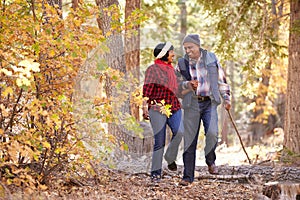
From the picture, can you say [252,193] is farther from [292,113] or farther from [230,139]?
[230,139]

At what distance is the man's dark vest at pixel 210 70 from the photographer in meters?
7.23

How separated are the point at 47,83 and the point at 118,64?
317cm

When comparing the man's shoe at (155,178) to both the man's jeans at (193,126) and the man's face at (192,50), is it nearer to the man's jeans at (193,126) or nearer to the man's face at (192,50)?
the man's jeans at (193,126)

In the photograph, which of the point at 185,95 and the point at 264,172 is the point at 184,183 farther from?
the point at 264,172

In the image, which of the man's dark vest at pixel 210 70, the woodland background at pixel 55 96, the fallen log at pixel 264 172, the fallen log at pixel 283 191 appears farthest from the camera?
the fallen log at pixel 264 172

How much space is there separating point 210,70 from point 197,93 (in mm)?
400

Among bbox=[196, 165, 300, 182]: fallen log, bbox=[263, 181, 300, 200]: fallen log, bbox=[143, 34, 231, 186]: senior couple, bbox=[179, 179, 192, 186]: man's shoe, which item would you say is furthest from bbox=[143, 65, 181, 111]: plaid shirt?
bbox=[263, 181, 300, 200]: fallen log

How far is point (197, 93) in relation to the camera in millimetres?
7145

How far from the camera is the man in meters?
7.07

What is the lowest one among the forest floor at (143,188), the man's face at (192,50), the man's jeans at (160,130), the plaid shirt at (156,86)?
the forest floor at (143,188)

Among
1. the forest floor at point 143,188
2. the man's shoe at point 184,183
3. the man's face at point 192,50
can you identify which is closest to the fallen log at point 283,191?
the forest floor at point 143,188

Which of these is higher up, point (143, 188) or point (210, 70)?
point (210, 70)

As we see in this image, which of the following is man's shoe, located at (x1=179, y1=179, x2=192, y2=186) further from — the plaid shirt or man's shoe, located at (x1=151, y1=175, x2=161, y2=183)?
the plaid shirt

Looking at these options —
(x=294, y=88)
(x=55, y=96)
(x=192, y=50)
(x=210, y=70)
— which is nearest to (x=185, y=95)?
(x=210, y=70)
